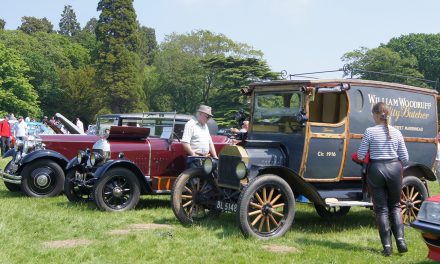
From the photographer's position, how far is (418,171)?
307 inches

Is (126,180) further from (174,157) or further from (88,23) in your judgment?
(88,23)

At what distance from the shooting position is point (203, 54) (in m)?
58.6

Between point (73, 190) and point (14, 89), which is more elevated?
point (14, 89)

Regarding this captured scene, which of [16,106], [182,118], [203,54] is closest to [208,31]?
[203,54]

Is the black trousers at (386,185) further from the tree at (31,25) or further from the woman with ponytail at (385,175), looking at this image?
the tree at (31,25)

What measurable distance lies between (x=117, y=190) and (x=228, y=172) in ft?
7.99

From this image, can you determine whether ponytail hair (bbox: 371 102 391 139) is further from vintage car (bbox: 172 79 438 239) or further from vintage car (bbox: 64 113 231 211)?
vintage car (bbox: 64 113 231 211)

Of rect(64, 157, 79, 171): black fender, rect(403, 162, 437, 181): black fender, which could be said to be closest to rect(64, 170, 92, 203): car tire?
rect(64, 157, 79, 171): black fender

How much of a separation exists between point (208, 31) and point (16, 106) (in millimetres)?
22053

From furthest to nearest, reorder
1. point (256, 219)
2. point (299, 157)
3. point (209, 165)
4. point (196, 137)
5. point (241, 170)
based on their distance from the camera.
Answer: point (196, 137), point (209, 165), point (299, 157), point (241, 170), point (256, 219)

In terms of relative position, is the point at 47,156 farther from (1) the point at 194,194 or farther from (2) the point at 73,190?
(1) the point at 194,194

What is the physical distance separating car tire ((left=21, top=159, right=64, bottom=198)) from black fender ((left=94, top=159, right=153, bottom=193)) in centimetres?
197

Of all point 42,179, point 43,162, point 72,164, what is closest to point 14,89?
point 43,162

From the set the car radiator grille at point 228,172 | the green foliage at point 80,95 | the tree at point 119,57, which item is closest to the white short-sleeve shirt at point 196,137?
the car radiator grille at point 228,172
